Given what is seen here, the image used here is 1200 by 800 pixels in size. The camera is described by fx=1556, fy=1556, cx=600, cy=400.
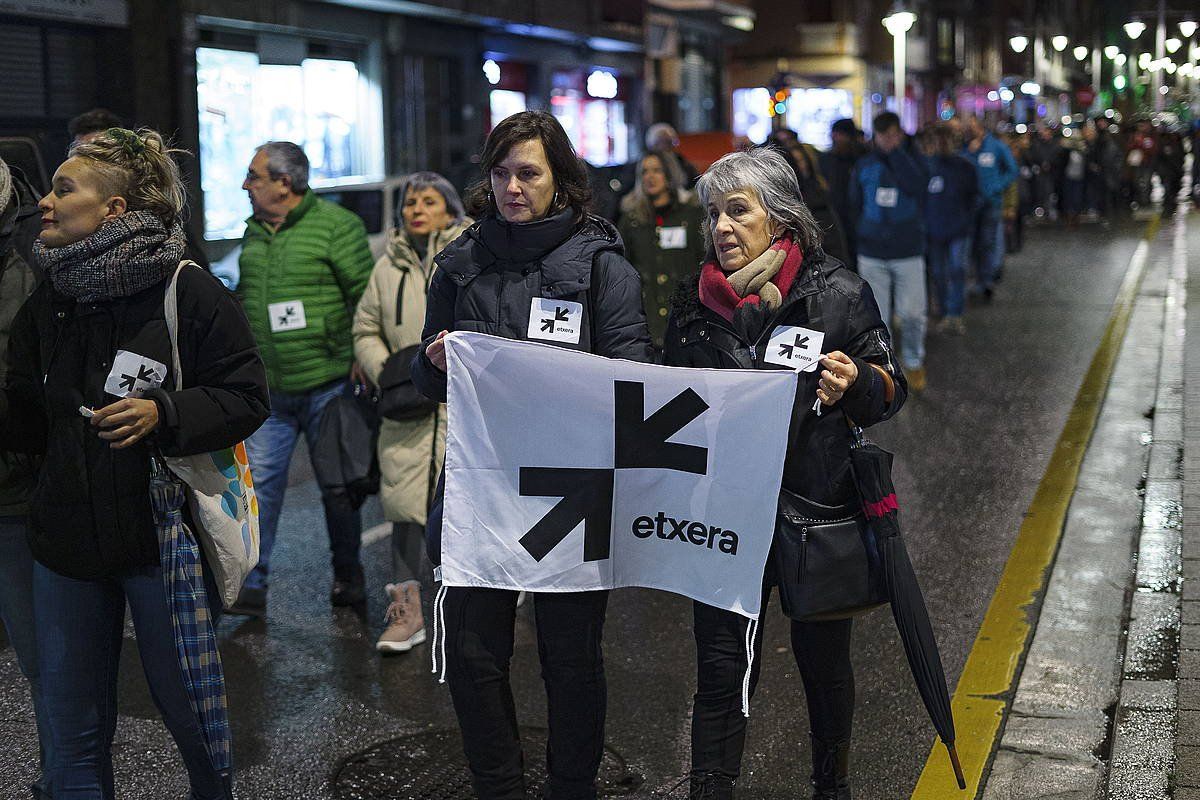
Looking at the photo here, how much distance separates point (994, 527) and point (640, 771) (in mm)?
3551

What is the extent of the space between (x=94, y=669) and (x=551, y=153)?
172cm

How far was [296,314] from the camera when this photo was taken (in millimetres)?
6320

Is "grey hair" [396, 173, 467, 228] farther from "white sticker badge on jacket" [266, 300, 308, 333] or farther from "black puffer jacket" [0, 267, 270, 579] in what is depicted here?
"black puffer jacket" [0, 267, 270, 579]

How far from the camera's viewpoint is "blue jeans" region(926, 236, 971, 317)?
49.2ft

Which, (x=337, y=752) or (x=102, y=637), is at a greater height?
(x=102, y=637)

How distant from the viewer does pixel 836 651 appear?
13.5 feet

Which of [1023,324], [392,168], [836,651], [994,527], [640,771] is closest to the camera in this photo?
[836,651]

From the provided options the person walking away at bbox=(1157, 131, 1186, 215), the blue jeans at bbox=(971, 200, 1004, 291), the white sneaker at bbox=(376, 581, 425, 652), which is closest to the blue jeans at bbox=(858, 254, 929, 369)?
the white sneaker at bbox=(376, 581, 425, 652)

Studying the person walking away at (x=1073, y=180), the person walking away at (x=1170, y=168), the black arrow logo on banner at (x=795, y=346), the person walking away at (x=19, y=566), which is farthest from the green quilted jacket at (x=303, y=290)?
the person walking away at (x=1170, y=168)

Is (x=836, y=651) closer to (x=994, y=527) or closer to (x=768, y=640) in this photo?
(x=768, y=640)

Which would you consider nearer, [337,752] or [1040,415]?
[337,752]

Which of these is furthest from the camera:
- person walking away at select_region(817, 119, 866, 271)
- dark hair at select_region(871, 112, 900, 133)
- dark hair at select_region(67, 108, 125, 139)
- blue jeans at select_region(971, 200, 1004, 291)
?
blue jeans at select_region(971, 200, 1004, 291)

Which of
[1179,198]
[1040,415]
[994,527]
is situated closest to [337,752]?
[994,527]

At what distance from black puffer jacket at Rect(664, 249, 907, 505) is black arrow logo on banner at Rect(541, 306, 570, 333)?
370 mm
